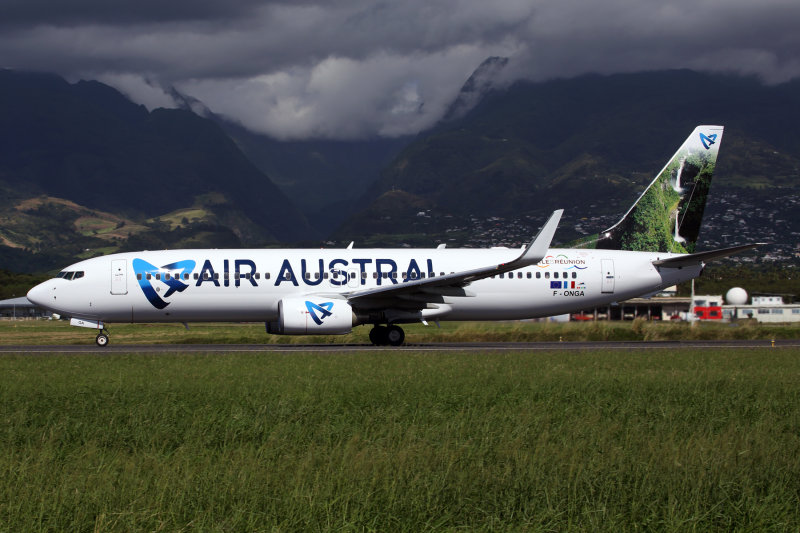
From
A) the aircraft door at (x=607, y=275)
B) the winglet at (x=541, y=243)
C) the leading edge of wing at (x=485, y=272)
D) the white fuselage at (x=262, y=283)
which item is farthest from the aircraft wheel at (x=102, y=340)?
the aircraft door at (x=607, y=275)

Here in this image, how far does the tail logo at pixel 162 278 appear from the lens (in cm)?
3053

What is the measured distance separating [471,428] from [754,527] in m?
4.19

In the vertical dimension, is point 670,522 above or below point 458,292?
below

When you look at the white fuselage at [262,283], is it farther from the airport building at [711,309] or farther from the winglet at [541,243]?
the airport building at [711,309]

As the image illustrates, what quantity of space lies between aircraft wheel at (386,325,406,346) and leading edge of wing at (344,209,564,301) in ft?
5.96

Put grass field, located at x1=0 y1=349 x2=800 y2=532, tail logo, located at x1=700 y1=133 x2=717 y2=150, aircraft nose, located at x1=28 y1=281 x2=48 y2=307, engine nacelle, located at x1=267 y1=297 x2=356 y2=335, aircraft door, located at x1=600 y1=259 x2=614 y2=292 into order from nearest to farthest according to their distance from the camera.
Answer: grass field, located at x1=0 y1=349 x2=800 y2=532 < engine nacelle, located at x1=267 y1=297 x2=356 y2=335 < aircraft nose, located at x1=28 y1=281 x2=48 y2=307 < aircraft door, located at x1=600 y1=259 x2=614 y2=292 < tail logo, located at x1=700 y1=133 x2=717 y2=150

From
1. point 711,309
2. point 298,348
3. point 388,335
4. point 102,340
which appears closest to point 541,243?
point 388,335

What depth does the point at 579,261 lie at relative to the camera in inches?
1342

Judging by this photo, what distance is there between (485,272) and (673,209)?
37.5 ft

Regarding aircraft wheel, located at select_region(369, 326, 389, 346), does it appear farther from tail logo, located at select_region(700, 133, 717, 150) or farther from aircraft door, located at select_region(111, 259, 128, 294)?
tail logo, located at select_region(700, 133, 717, 150)

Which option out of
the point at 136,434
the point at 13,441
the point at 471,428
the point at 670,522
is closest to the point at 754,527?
the point at 670,522

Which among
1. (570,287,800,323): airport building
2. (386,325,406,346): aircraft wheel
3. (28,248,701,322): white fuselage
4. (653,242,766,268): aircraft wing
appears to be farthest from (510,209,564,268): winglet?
(570,287,800,323): airport building

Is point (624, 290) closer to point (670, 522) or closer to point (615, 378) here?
point (615, 378)

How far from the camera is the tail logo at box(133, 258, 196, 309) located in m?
30.5
